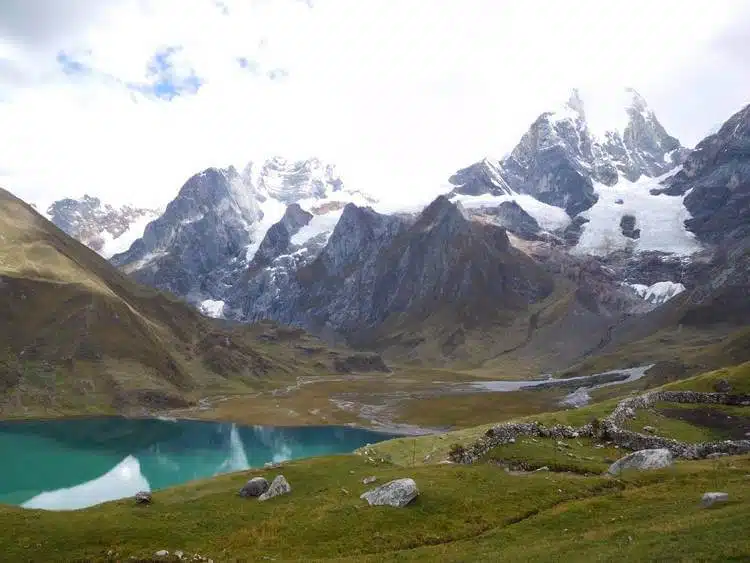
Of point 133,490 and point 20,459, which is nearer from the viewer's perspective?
point 133,490

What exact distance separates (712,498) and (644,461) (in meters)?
12.7

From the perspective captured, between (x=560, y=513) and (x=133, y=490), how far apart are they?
100 metres

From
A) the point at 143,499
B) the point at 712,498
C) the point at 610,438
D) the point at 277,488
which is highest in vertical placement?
the point at 143,499

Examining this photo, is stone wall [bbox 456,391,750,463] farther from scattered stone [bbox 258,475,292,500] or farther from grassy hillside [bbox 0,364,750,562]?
scattered stone [bbox 258,475,292,500]

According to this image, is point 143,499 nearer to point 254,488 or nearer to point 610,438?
point 254,488

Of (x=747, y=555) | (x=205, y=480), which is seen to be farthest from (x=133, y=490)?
(x=747, y=555)

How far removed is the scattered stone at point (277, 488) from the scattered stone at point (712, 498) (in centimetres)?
2953

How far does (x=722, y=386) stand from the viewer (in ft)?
235

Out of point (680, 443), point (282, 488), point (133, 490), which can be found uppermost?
point (282, 488)

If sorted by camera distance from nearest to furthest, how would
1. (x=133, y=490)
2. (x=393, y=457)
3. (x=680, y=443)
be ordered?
(x=680, y=443), (x=393, y=457), (x=133, y=490)

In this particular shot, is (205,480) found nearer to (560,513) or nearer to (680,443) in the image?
(560,513)

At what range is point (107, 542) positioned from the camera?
37.6 m

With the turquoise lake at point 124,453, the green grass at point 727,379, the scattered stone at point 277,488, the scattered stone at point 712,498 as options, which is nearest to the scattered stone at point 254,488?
the scattered stone at point 277,488

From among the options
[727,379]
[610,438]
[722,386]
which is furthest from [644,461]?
[727,379]
